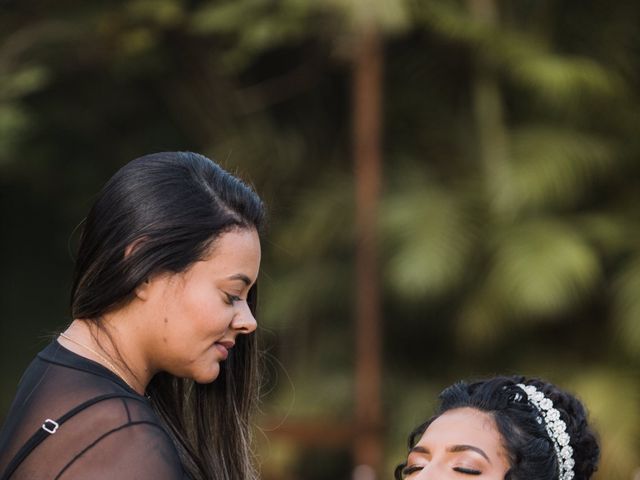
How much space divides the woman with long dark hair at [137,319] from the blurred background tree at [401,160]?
13.3 ft

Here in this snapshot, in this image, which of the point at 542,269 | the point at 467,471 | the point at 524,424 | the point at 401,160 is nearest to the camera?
the point at 467,471

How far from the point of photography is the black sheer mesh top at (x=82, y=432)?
198 centimetres

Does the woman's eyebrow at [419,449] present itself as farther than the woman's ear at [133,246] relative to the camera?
Yes

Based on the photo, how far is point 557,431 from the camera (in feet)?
8.11

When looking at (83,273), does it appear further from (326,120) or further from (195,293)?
(326,120)

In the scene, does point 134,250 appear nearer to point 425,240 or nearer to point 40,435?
point 40,435

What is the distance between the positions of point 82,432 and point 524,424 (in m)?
0.93

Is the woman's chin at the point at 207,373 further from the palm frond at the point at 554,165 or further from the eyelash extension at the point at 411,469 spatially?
the palm frond at the point at 554,165

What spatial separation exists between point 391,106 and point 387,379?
1816mm

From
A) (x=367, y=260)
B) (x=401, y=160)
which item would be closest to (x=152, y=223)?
(x=367, y=260)

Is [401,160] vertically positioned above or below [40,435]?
below

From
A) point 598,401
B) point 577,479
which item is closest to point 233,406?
point 577,479

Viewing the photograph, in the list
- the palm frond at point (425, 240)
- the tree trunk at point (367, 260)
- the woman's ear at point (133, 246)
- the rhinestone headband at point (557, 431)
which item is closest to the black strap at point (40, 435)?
the woman's ear at point (133, 246)

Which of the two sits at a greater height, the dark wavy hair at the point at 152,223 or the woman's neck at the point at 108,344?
the dark wavy hair at the point at 152,223
